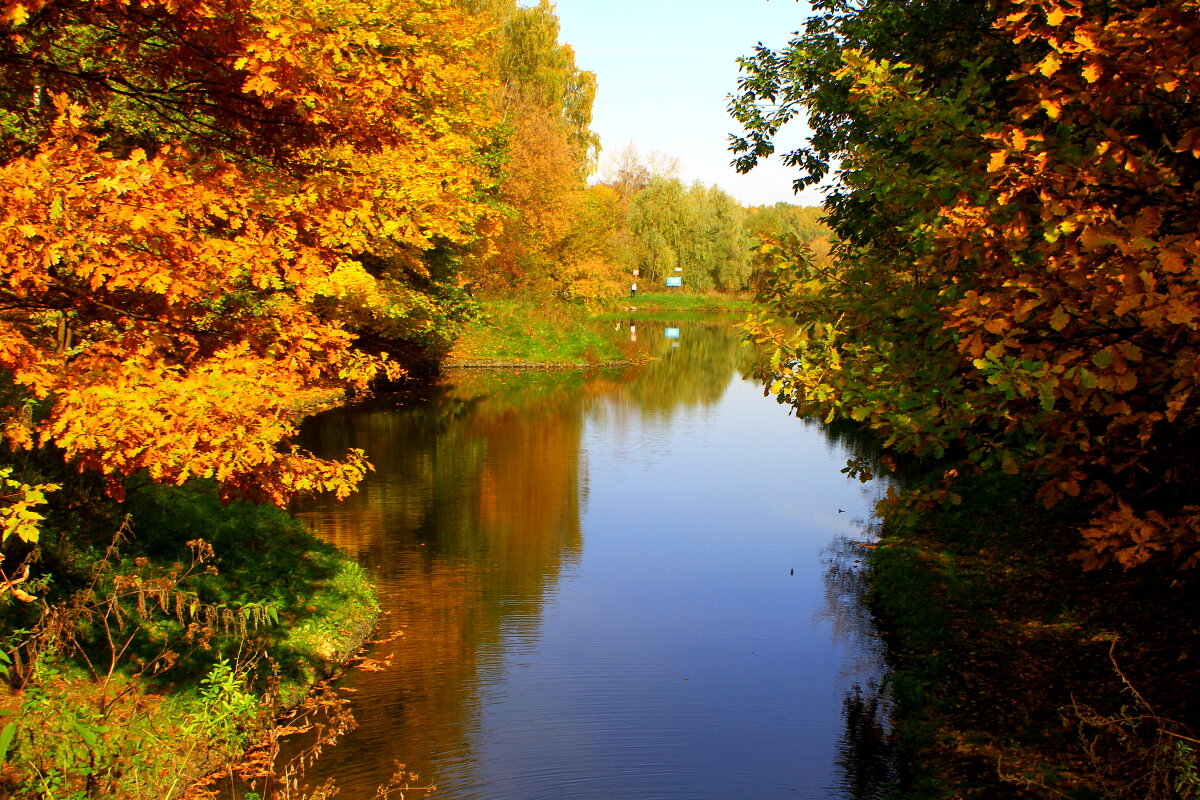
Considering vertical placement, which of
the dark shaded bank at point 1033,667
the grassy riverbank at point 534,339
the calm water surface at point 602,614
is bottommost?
the calm water surface at point 602,614

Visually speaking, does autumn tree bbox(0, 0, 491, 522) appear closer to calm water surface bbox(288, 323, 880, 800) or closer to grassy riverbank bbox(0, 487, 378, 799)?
grassy riverbank bbox(0, 487, 378, 799)

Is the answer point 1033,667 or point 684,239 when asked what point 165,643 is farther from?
point 684,239

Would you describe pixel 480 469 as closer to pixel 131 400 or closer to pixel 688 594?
pixel 688 594

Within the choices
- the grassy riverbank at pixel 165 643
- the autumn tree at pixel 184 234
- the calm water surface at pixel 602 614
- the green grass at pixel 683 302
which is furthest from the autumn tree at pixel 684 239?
the autumn tree at pixel 184 234

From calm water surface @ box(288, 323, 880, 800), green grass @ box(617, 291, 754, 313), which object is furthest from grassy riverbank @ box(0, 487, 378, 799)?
green grass @ box(617, 291, 754, 313)

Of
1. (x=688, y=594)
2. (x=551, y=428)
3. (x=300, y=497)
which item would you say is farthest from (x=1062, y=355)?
(x=551, y=428)

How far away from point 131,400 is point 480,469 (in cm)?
1619

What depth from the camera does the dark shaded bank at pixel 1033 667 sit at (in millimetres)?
7527

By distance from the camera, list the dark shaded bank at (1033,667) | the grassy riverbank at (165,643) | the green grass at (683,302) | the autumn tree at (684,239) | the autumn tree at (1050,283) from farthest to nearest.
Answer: the green grass at (683,302), the autumn tree at (684,239), the dark shaded bank at (1033,667), the grassy riverbank at (165,643), the autumn tree at (1050,283)

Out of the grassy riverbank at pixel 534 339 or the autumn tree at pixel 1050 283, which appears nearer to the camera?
the autumn tree at pixel 1050 283

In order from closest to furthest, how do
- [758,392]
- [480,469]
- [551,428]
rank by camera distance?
[480,469]
[551,428]
[758,392]

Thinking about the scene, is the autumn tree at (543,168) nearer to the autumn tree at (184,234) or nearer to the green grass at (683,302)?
the green grass at (683,302)

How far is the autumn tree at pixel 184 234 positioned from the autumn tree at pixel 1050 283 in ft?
13.8

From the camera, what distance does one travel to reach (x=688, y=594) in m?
14.8
